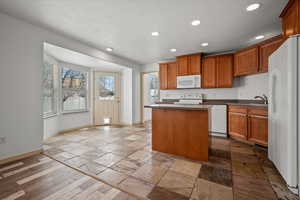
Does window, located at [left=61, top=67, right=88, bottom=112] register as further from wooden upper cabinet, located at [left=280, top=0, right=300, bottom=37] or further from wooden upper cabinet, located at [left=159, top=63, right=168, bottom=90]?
wooden upper cabinet, located at [left=280, top=0, right=300, bottom=37]

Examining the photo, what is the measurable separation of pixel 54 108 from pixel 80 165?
264cm

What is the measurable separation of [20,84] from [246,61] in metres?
5.03

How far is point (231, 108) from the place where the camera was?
3.45 m

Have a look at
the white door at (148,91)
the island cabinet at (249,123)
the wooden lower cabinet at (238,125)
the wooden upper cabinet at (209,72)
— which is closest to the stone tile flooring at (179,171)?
the island cabinet at (249,123)

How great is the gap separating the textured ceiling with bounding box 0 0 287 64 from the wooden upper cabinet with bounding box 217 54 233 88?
52 cm

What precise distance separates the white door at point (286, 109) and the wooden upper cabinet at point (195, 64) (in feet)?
7.32

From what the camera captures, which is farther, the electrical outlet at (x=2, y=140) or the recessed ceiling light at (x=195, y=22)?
the recessed ceiling light at (x=195, y=22)

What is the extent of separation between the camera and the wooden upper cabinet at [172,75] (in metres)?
4.57

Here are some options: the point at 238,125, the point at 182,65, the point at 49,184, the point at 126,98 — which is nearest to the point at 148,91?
the point at 126,98

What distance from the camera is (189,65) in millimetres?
4258

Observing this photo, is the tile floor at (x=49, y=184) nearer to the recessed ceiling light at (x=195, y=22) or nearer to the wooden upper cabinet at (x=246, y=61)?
the recessed ceiling light at (x=195, y=22)

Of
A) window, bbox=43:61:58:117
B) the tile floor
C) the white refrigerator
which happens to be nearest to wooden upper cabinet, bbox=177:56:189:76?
the white refrigerator

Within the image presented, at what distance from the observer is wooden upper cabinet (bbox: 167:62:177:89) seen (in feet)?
15.0

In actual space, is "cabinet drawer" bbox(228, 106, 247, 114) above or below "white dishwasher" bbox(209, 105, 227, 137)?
above
